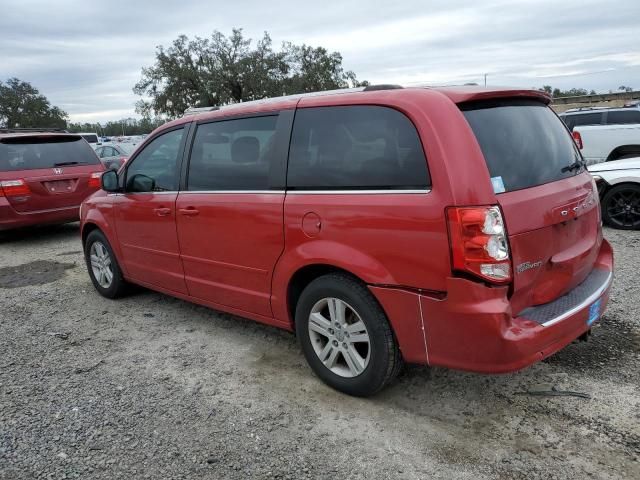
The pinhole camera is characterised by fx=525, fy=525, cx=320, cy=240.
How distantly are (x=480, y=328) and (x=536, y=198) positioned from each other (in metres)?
0.75

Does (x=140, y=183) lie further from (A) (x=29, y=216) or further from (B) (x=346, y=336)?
(A) (x=29, y=216)

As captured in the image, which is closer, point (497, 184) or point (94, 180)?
point (497, 184)

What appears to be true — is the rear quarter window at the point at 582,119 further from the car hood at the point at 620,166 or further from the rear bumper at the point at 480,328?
the rear bumper at the point at 480,328

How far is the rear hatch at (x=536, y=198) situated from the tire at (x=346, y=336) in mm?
736

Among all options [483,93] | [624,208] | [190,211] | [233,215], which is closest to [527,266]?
[483,93]

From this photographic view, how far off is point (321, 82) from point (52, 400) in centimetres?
4451

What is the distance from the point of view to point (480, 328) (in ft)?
8.18

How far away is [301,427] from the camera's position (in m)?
2.89

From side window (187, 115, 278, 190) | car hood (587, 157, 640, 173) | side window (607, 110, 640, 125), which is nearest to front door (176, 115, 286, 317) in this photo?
side window (187, 115, 278, 190)

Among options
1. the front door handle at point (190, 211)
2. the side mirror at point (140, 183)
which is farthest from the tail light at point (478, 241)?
the side mirror at point (140, 183)

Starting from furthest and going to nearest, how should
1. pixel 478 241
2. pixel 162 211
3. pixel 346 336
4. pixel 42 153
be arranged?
→ pixel 42 153
pixel 162 211
pixel 346 336
pixel 478 241

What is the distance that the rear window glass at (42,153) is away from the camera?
7906 mm

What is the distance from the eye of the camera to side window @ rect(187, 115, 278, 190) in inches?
135

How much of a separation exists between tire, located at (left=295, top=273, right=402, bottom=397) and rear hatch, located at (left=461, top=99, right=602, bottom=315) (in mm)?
736
